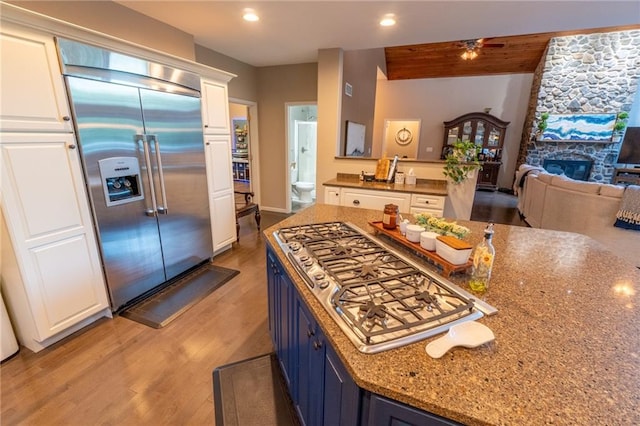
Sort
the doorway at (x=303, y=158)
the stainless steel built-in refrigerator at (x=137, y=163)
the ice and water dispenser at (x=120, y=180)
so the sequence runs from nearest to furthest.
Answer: the stainless steel built-in refrigerator at (x=137, y=163)
the ice and water dispenser at (x=120, y=180)
the doorway at (x=303, y=158)

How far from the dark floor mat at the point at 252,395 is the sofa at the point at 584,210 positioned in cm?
403

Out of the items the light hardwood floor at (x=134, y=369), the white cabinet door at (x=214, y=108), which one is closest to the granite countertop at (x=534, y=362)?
the light hardwood floor at (x=134, y=369)

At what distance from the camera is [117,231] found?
217cm

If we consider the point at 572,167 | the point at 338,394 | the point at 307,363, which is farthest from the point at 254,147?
the point at 572,167

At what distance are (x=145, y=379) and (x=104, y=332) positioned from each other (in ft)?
2.23

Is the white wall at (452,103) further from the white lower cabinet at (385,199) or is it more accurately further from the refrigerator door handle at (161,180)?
the refrigerator door handle at (161,180)

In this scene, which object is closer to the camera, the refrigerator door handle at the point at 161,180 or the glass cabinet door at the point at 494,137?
the refrigerator door handle at the point at 161,180

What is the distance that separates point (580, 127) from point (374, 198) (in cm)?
675

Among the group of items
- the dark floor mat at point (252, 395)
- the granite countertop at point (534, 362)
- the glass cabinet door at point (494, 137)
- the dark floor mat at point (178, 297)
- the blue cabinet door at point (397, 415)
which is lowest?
the dark floor mat at point (252, 395)

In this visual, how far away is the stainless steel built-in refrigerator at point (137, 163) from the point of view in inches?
75.5

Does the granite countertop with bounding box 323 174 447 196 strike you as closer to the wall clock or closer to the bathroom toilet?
the bathroom toilet

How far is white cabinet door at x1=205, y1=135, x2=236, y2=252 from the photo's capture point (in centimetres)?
304

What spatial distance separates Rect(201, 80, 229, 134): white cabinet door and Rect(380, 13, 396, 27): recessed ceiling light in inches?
69.9

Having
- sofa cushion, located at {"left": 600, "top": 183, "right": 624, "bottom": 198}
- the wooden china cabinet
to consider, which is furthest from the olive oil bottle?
the wooden china cabinet
